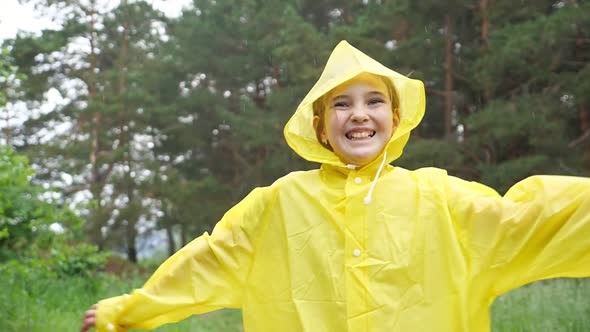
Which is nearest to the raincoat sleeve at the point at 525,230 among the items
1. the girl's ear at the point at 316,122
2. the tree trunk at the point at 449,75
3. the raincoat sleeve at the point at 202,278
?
the girl's ear at the point at 316,122

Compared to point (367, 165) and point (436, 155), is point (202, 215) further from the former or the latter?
point (367, 165)

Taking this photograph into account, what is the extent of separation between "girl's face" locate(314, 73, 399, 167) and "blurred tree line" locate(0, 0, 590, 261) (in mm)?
9762

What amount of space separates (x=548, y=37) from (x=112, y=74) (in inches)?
498

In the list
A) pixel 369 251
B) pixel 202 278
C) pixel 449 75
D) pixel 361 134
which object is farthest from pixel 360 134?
pixel 449 75

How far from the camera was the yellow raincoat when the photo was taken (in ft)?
8.94

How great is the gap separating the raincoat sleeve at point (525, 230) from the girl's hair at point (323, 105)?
1.64ft

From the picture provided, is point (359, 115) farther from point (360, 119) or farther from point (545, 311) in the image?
point (545, 311)

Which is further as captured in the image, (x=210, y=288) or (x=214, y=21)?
(x=214, y=21)

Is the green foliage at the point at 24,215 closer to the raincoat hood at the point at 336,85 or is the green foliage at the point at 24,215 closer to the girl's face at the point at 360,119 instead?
the raincoat hood at the point at 336,85

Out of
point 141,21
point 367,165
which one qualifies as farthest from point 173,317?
point 141,21

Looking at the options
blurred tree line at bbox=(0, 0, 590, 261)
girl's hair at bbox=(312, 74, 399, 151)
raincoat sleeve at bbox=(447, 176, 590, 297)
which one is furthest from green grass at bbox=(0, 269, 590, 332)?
blurred tree line at bbox=(0, 0, 590, 261)

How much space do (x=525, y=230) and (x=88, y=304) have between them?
5875mm

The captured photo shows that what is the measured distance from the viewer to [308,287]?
2891 mm

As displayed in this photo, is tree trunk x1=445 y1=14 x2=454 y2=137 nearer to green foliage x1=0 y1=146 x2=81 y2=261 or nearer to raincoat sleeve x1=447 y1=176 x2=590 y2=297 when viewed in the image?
green foliage x1=0 y1=146 x2=81 y2=261
